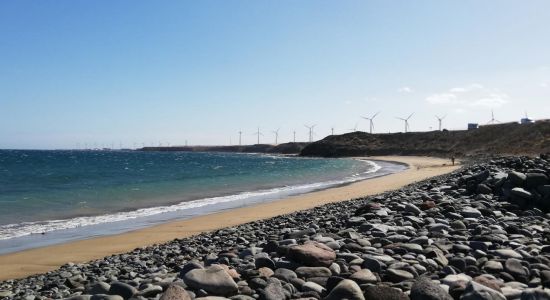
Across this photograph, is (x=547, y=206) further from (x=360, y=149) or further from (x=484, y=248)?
(x=360, y=149)

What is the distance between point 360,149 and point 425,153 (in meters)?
23.8

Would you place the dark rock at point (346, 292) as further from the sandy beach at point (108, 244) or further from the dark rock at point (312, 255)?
the sandy beach at point (108, 244)

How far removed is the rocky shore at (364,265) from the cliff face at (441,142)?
58276 millimetres

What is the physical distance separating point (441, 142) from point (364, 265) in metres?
108

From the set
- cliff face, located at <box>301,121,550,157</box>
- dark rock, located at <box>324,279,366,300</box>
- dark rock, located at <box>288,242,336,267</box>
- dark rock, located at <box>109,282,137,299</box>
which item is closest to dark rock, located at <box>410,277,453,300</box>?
dark rock, located at <box>324,279,366,300</box>

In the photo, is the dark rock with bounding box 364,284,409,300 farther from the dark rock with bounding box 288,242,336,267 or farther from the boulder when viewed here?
the boulder

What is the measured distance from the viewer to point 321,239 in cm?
724

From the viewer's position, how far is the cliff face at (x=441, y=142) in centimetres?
7638

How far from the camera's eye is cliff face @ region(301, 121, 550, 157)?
76375mm

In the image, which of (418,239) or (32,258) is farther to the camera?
(32,258)

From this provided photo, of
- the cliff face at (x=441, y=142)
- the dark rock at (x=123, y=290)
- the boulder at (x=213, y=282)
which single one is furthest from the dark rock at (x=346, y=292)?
the cliff face at (x=441, y=142)

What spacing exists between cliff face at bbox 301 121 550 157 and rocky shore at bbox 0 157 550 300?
2294 inches

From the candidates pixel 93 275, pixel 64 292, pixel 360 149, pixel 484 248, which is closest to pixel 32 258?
pixel 93 275

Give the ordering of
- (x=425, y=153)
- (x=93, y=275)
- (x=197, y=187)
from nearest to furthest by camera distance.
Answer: (x=93, y=275) < (x=197, y=187) < (x=425, y=153)
